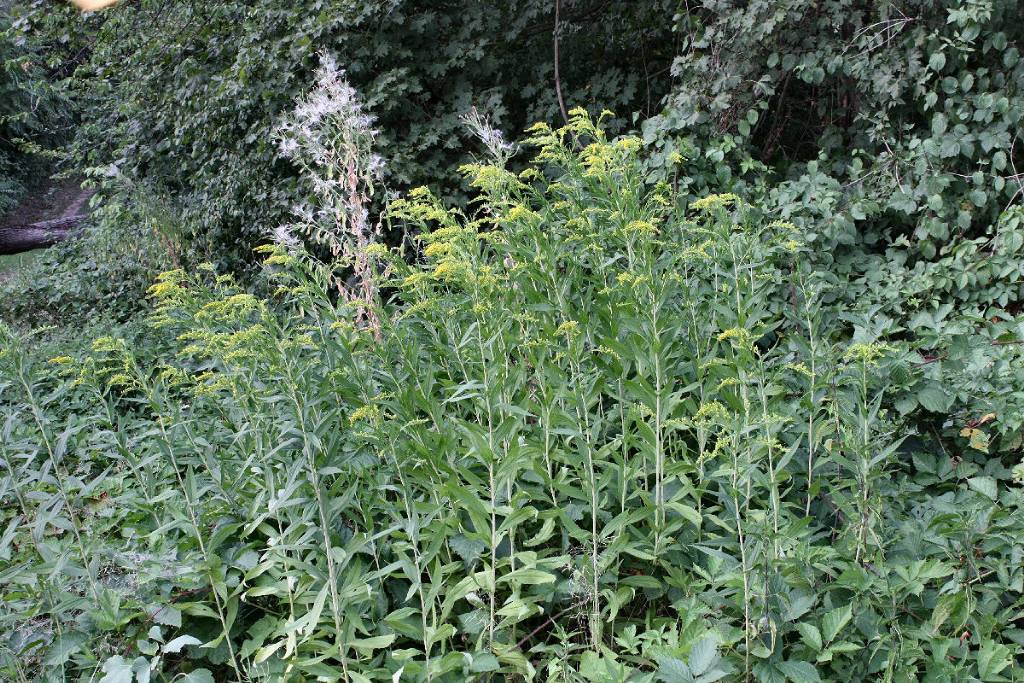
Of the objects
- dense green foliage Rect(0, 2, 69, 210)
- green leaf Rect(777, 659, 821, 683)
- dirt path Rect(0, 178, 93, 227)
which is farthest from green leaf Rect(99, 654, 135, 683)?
dense green foliage Rect(0, 2, 69, 210)

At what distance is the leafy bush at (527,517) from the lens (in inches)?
75.7

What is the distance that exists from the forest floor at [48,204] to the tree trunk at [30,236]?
1.93ft

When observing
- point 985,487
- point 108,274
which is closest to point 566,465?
point 985,487

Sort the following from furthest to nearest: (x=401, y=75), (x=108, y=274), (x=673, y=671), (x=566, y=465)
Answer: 1. (x=108, y=274)
2. (x=401, y=75)
3. (x=566, y=465)
4. (x=673, y=671)

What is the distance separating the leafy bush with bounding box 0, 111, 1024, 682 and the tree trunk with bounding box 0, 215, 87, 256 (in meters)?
8.67

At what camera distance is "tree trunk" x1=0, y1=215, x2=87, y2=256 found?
→ 9555 millimetres

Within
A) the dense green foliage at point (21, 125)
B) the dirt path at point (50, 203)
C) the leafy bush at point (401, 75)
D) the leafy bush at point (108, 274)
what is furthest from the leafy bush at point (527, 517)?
the dense green foliage at point (21, 125)

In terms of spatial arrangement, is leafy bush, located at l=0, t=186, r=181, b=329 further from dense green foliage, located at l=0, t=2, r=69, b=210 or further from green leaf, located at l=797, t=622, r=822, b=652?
green leaf, located at l=797, t=622, r=822, b=652

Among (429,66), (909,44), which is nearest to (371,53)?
(429,66)

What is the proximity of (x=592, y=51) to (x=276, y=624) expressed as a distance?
498cm

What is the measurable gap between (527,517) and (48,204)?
515 inches

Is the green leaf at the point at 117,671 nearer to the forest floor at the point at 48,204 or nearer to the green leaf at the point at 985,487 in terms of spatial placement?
the green leaf at the point at 985,487

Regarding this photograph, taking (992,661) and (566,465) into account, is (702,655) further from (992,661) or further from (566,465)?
(566,465)

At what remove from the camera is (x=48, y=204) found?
12383 mm
